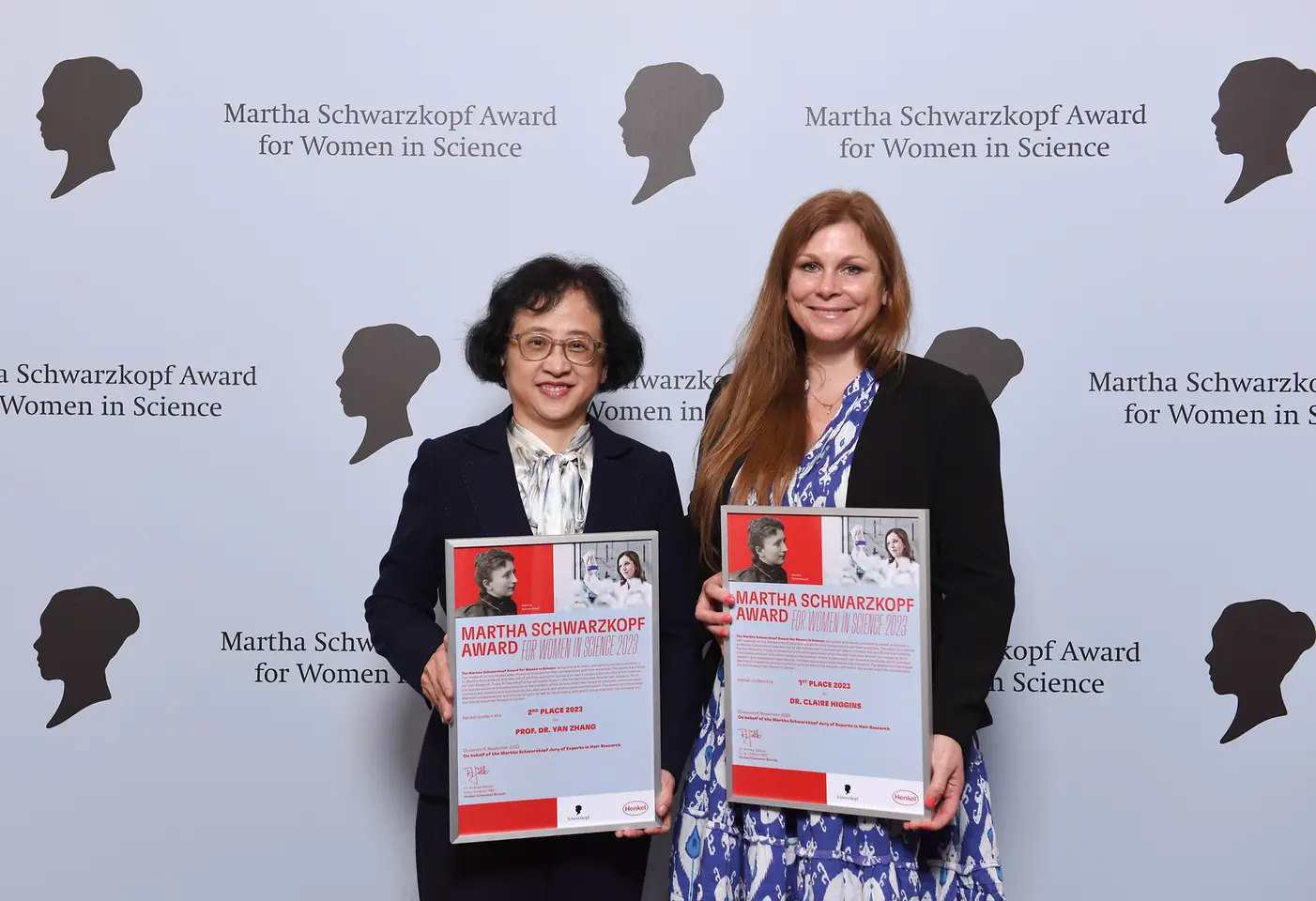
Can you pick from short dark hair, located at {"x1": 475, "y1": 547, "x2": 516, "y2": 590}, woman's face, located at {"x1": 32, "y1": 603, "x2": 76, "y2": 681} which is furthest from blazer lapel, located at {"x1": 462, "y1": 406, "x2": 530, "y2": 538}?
woman's face, located at {"x1": 32, "y1": 603, "x2": 76, "y2": 681}

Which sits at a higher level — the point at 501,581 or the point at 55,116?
the point at 55,116

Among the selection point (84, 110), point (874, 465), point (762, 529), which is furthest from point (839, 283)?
point (84, 110)

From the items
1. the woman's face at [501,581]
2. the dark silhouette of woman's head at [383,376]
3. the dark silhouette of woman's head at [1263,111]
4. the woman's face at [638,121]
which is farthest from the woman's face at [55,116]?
the dark silhouette of woman's head at [1263,111]

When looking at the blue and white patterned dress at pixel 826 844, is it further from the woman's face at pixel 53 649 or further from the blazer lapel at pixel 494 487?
the woman's face at pixel 53 649

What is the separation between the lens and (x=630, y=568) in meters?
1.61

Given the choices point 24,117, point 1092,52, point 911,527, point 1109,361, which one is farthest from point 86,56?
point 1109,361

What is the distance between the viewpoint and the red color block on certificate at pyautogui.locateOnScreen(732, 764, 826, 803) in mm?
1572

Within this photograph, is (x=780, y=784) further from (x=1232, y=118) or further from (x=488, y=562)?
(x=1232, y=118)

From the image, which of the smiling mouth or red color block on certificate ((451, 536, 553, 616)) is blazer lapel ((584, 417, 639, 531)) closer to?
red color block on certificate ((451, 536, 553, 616))

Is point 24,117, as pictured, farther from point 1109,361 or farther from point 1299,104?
point 1299,104

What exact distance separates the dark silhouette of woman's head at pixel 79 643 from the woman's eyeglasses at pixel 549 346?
4.77 feet

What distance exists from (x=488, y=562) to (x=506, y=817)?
0.43m

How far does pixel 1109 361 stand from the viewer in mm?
2402

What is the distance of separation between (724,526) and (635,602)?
0.20 metres
